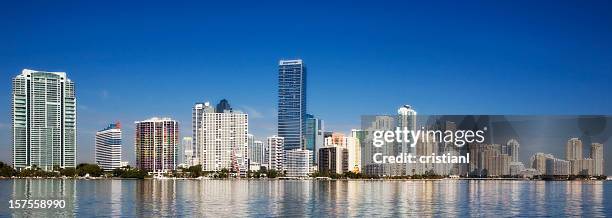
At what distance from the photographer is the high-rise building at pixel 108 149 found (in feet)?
559

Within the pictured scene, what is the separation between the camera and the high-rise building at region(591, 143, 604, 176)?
82425 millimetres

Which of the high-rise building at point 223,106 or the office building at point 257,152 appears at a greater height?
the high-rise building at point 223,106

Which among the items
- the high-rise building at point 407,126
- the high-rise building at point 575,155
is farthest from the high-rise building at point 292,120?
the high-rise building at point 575,155

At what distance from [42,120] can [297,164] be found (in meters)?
48.8

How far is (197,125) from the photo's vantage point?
584 ft

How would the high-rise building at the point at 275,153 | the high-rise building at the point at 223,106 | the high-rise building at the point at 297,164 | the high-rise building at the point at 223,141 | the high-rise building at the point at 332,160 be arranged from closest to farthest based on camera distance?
the high-rise building at the point at 332,160 → the high-rise building at the point at 297,164 → the high-rise building at the point at 223,141 → the high-rise building at the point at 275,153 → the high-rise building at the point at 223,106

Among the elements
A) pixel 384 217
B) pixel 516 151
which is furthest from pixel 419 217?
pixel 516 151

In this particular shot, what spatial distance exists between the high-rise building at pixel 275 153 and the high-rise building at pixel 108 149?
3330 centimetres

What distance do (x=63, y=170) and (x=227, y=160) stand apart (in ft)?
120

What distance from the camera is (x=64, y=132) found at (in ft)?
481

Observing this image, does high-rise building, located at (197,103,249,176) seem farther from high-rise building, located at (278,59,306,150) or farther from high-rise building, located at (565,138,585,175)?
high-rise building, located at (565,138,585,175)

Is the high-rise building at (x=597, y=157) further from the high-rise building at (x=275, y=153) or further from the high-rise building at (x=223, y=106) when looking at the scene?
the high-rise building at (x=223, y=106)

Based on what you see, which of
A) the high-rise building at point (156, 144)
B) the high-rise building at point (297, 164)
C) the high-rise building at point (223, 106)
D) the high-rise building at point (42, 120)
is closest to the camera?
the high-rise building at point (42, 120)

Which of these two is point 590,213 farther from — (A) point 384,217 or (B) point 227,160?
(B) point 227,160
